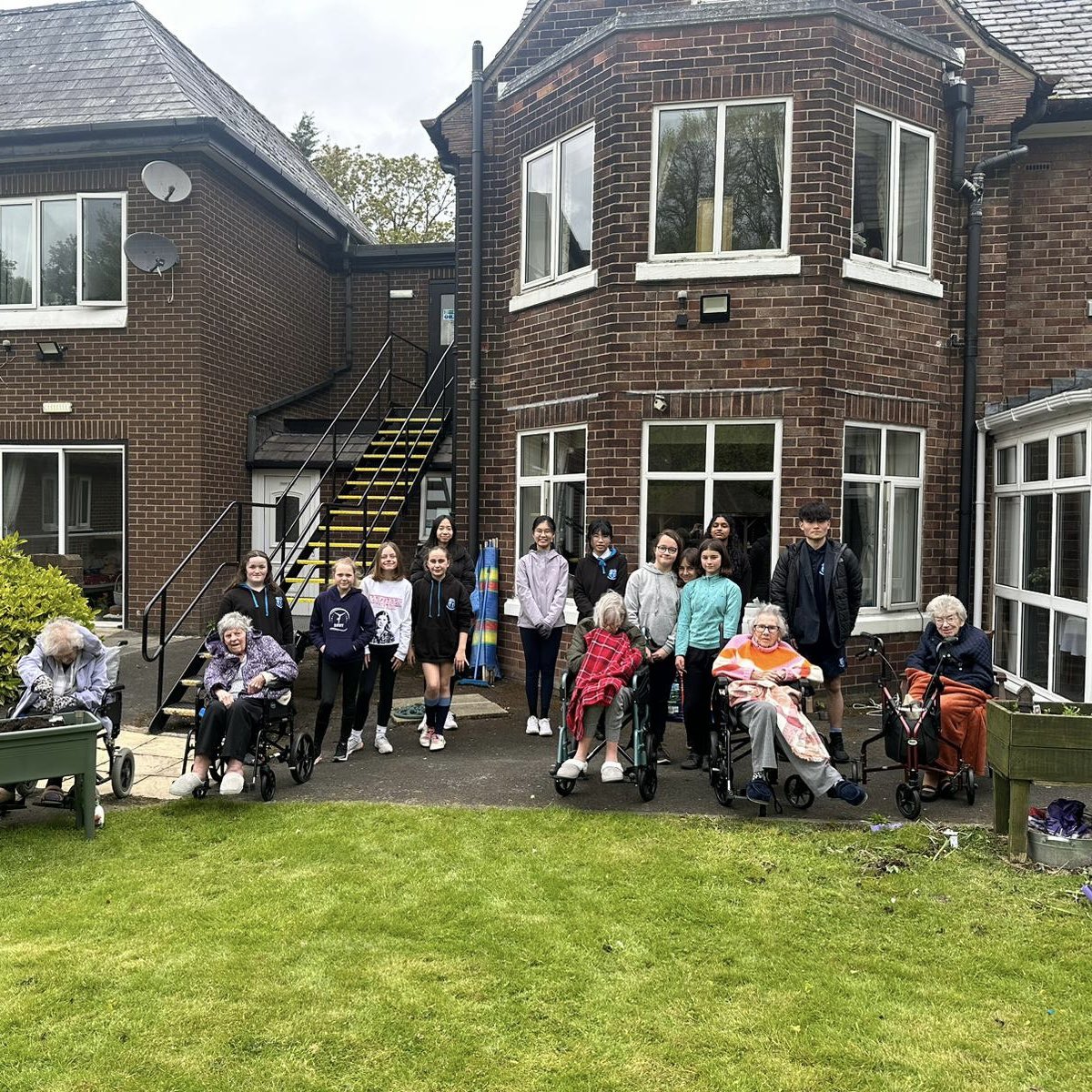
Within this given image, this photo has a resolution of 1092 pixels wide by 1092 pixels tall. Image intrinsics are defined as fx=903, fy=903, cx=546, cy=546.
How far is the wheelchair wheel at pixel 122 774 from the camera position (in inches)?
223

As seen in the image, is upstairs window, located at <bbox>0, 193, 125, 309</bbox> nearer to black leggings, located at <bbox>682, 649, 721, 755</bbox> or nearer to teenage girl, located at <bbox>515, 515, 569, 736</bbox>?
teenage girl, located at <bbox>515, 515, 569, 736</bbox>

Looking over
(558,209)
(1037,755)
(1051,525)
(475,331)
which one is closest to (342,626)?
(1037,755)

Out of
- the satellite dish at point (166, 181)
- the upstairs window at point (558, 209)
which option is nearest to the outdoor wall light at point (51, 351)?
the satellite dish at point (166, 181)

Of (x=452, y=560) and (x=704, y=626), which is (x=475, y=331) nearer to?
(x=452, y=560)

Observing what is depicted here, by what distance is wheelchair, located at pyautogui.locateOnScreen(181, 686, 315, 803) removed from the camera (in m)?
5.58

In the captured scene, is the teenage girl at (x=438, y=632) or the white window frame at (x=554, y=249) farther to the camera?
the white window frame at (x=554, y=249)

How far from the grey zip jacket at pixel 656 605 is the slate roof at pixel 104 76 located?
27.0 ft

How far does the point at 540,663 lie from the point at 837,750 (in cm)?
242

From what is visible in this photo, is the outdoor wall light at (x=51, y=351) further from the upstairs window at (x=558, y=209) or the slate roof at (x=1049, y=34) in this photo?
the slate roof at (x=1049, y=34)

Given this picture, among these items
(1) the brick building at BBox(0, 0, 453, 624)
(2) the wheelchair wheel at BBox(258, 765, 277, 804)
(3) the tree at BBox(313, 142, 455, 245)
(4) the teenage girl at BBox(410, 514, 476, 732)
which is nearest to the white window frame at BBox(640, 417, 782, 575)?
(4) the teenage girl at BBox(410, 514, 476, 732)

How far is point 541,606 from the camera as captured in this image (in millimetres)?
7301

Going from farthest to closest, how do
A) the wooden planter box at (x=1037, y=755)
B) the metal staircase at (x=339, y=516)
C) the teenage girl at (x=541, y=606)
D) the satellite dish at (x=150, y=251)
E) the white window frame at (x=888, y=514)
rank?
the satellite dish at (x=150, y=251), the metal staircase at (x=339, y=516), the white window frame at (x=888, y=514), the teenage girl at (x=541, y=606), the wooden planter box at (x=1037, y=755)

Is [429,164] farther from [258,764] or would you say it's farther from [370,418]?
[258,764]

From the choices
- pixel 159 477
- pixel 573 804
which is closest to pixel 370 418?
pixel 159 477
